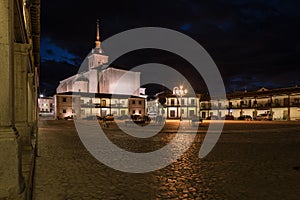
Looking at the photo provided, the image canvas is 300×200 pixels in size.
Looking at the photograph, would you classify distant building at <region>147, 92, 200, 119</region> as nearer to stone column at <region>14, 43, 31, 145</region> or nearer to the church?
the church

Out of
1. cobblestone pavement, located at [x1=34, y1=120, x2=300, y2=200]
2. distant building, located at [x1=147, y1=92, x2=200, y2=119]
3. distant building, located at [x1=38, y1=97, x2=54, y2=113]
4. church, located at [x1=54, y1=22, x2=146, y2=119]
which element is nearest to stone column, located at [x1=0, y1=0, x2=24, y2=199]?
cobblestone pavement, located at [x1=34, y1=120, x2=300, y2=200]

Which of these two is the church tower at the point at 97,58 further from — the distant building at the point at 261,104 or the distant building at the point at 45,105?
the distant building at the point at 45,105

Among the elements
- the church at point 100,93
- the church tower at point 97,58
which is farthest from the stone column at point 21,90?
the church tower at point 97,58

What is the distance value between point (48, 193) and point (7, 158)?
150 centimetres

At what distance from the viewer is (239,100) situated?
63.9 m

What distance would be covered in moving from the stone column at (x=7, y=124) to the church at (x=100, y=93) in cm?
4844

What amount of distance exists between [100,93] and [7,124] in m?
58.8

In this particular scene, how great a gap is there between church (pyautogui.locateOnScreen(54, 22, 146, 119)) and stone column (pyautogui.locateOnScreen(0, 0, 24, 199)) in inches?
1907

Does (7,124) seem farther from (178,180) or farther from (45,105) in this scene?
(45,105)

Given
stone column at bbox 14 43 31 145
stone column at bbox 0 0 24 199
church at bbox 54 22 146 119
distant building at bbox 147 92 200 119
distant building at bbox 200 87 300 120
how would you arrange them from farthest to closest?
distant building at bbox 147 92 200 119
church at bbox 54 22 146 119
distant building at bbox 200 87 300 120
stone column at bbox 14 43 31 145
stone column at bbox 0 0 24 199

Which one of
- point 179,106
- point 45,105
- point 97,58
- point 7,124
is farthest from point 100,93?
point 7,124

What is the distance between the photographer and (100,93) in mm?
61719

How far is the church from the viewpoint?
185 feet

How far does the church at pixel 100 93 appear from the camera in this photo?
56.4 m
